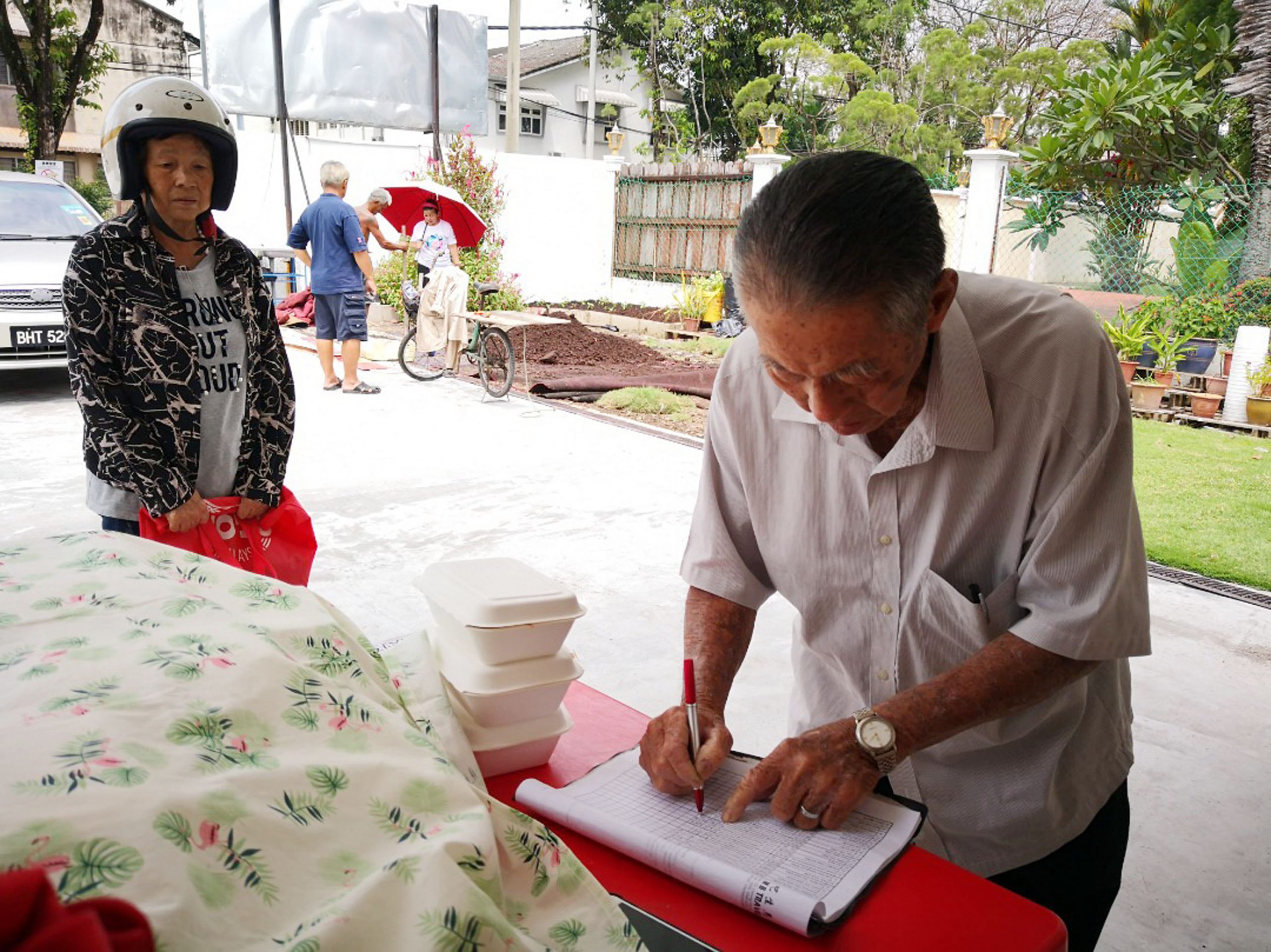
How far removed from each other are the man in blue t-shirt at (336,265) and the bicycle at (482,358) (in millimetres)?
942

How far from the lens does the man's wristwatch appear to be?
1.19 m

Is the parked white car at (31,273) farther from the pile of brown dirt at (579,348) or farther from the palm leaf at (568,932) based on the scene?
the palm leaf at (568,932)

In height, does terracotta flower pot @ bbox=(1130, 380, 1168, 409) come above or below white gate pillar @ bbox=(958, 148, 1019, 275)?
below

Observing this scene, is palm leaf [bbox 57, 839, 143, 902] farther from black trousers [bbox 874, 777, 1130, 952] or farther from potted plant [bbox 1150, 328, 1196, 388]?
potted plant [bbox 1150, 328, 1196, 388]

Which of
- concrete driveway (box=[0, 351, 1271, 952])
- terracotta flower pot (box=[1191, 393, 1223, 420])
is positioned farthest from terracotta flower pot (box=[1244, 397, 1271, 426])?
concrete driveway (box=[0, 351, 1271, 952])

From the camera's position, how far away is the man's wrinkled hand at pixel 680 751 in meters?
1.23

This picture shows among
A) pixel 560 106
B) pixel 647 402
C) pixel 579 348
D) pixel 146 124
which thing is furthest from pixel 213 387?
pixel 560 106

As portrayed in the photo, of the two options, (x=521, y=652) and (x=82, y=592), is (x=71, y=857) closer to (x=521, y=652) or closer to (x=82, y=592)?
(x=82, y=592)

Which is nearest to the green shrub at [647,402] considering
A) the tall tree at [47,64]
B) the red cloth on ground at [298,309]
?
the red cloth on ground at [298,309]

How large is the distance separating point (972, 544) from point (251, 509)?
70.5 inches

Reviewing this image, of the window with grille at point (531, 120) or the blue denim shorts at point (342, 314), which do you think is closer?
the blue denim shorts at point (342, 314)

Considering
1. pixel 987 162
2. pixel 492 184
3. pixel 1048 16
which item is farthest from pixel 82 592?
pixel 1048 16

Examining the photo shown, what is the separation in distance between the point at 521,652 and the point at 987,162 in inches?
383

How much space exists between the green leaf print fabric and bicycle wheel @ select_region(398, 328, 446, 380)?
7.89m
